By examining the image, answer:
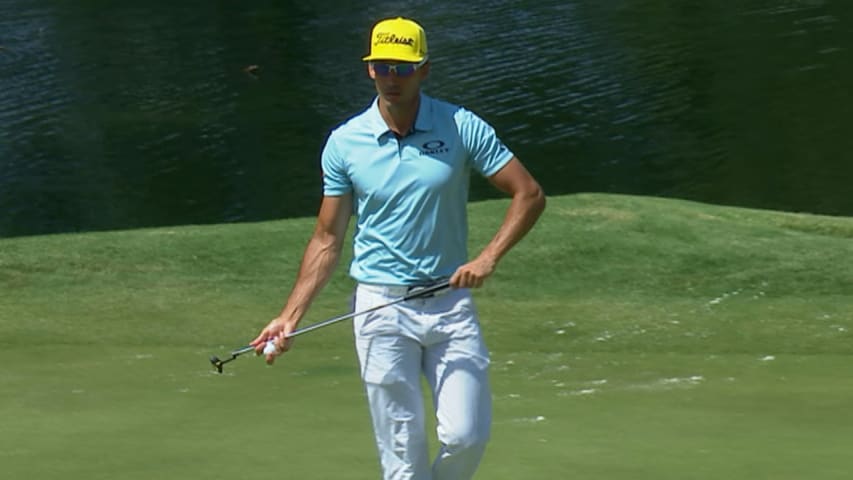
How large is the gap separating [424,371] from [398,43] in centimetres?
95

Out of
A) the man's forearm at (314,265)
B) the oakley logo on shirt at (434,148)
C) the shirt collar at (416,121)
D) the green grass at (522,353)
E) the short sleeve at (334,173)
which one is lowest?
the green grass at (522,353)

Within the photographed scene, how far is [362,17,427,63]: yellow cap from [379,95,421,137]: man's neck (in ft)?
0.44

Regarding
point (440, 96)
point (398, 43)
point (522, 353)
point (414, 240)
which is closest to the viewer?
point (398, 43)

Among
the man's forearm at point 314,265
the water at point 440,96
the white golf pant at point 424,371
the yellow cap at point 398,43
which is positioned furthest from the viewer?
the water at point 440,96

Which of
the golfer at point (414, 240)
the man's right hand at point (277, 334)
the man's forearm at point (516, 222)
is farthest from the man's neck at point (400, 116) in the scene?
the man's right hand at point (277, 334)

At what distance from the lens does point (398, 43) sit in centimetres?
441

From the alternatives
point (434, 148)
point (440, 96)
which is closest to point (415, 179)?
point (434, 148)

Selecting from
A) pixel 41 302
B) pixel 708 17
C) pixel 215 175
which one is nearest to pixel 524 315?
pixel 41 302

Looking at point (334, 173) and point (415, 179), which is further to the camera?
point (334, 173)

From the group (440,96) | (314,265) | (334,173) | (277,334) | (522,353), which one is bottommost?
(440,96)

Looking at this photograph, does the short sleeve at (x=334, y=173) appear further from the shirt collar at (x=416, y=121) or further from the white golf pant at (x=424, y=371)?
the white golf pant at (x=424, y=371)

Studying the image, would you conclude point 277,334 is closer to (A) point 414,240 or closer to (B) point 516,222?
(A) point 414,240

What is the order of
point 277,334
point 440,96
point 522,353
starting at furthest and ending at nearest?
point 440,96 → point 522,353 → point 277,334

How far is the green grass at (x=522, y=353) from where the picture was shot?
561 cm
